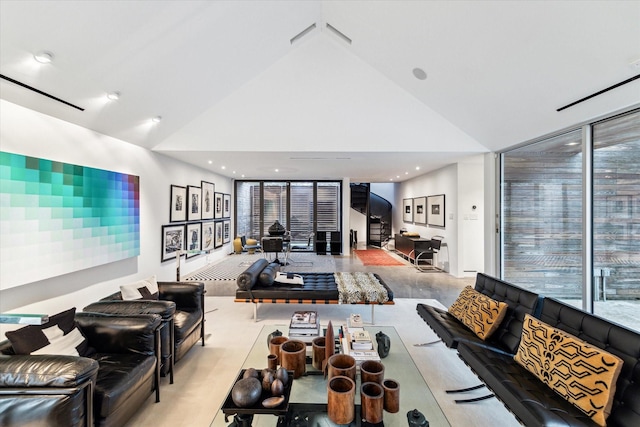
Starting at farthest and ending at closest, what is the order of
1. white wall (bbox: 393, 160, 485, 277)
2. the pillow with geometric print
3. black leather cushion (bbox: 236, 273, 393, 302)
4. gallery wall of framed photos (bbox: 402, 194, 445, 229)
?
gallery wall of framed photos (bbox: 402, 194, 445, 229), white wall (bbox: 393, 160, 485, 277), black leather cushion (bbox: 236, 273, 393, 302), the pillow with geometric print

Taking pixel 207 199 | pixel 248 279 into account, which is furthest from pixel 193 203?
pixel 248 279

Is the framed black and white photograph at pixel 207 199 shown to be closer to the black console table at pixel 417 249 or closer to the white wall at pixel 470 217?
the black console table at pixel 417 249

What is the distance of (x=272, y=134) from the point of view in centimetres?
464

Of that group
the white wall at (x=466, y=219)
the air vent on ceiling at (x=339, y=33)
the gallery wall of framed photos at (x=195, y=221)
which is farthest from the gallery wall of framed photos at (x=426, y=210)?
the gallery wall of framed photos at (x=195, y=221)

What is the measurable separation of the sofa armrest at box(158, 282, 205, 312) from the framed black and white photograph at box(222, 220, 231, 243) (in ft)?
17.6

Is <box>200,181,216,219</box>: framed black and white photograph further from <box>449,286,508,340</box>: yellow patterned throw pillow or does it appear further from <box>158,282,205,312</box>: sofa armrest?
<box>449,286,508,340</box>: yellow patterned throw pillow

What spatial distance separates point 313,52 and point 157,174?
3371mm

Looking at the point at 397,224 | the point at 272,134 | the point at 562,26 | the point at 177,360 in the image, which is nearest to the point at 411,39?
the point at 562,26

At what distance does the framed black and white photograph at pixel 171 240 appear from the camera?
5.04m

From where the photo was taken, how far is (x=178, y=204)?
559cm

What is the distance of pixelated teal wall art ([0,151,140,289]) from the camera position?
2.46 meters

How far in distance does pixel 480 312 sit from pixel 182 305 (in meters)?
3.24

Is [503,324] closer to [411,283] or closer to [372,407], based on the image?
[372,407]

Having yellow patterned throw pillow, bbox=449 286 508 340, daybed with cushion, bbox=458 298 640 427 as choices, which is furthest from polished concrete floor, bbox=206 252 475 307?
daybed with cushion, bbox=458 298 640 427
